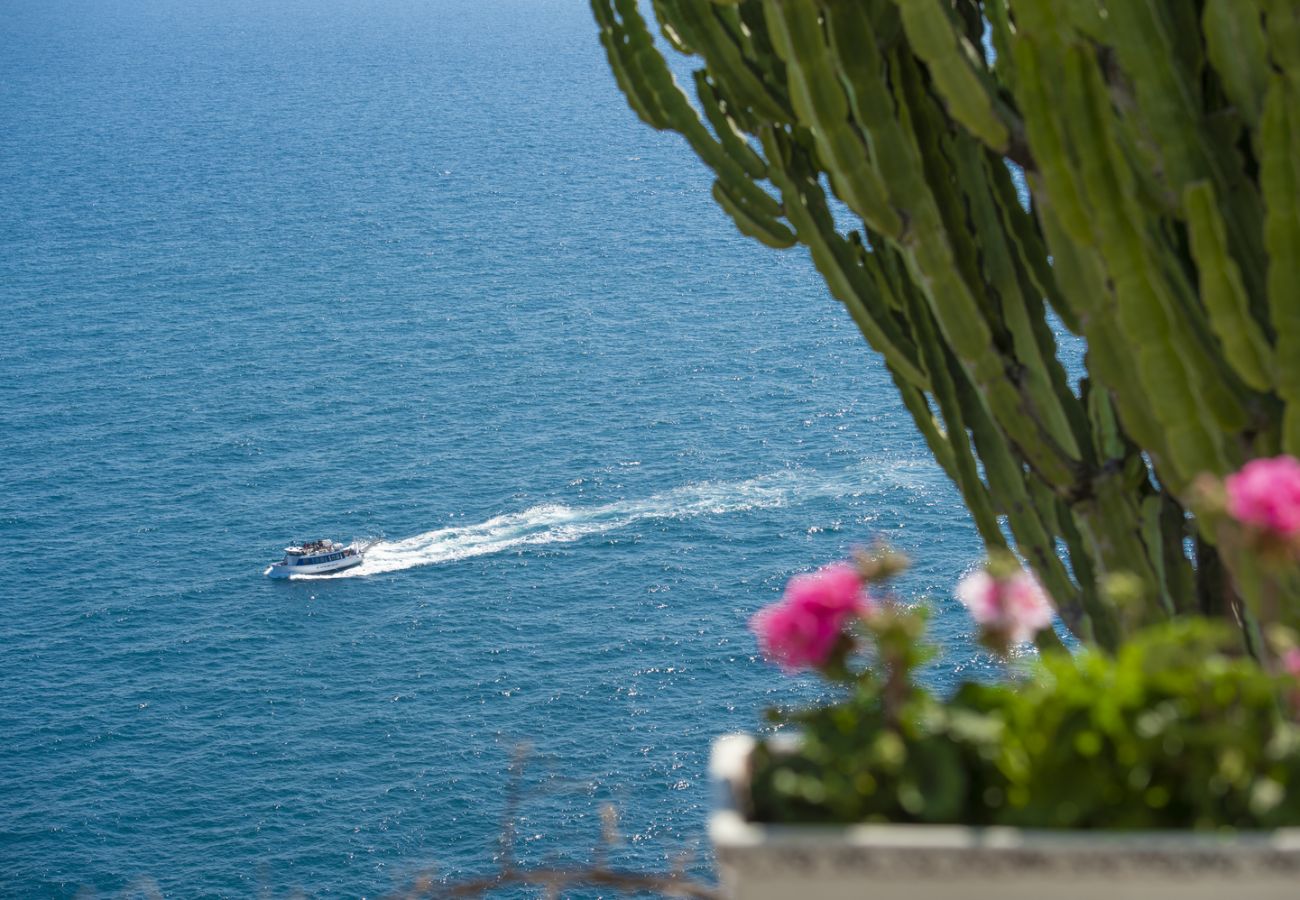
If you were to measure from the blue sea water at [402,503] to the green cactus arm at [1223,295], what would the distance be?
1823cm

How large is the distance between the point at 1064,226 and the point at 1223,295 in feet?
1.82

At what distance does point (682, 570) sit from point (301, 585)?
45.7ft

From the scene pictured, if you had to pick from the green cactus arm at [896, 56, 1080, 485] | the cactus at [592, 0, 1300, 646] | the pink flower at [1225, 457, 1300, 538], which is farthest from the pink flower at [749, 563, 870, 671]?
the green cactus arm at [896, 56, 1080, 485]

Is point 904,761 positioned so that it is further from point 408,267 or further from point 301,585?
point 408,267

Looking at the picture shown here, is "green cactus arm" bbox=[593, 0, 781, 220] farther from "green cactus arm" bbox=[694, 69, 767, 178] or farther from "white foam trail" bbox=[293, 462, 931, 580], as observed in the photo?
"white foam trail" bbox=[293, 462, 931, 580]

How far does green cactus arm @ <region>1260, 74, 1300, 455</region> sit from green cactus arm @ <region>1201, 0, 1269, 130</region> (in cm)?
36

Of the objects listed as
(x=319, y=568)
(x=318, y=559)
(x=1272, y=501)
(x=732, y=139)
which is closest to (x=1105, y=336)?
(x=1272, y=501)

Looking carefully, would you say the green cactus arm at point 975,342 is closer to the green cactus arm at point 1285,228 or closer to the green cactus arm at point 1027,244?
the green cactus arm at point 1027,244

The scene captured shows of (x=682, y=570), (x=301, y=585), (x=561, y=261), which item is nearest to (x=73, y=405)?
(x=301, y=585)

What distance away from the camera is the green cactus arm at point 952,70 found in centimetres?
515

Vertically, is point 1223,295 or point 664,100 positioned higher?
point 664,100

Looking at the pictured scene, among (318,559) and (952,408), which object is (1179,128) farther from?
(318,559)

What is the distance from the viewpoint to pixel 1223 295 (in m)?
4.46

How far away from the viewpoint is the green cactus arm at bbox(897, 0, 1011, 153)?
515 cm
